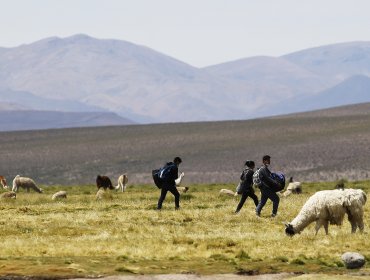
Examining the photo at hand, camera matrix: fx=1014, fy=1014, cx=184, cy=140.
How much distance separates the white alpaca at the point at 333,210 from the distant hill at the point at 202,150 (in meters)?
80.2

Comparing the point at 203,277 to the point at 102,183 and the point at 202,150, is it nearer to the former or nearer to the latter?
the point at 102,183

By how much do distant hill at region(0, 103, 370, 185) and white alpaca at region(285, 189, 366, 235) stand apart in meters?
80.2

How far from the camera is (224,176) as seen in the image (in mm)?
117562

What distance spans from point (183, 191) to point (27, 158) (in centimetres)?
8976

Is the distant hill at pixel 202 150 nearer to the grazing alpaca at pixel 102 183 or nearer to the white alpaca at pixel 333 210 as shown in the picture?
the grazing alpaca at pixel 102 183

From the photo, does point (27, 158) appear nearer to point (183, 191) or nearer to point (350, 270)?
point (183, 191)

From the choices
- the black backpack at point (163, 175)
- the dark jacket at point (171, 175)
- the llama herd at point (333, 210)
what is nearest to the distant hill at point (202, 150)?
the dark jacket at point (171, 175)

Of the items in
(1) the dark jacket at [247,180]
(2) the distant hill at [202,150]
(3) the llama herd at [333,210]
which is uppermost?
(2) the distant hill at [202,150]

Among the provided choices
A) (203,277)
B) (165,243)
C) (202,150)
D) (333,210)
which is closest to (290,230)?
→ (333,210)

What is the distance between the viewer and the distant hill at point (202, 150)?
119 metres

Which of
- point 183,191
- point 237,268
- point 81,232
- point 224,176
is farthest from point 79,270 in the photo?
point 224,176

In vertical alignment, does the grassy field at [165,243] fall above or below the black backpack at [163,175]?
below

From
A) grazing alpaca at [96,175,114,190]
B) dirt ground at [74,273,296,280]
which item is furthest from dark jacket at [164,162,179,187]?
grazing alpaca at [96,175,114,190]

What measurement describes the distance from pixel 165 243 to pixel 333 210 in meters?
4.72
